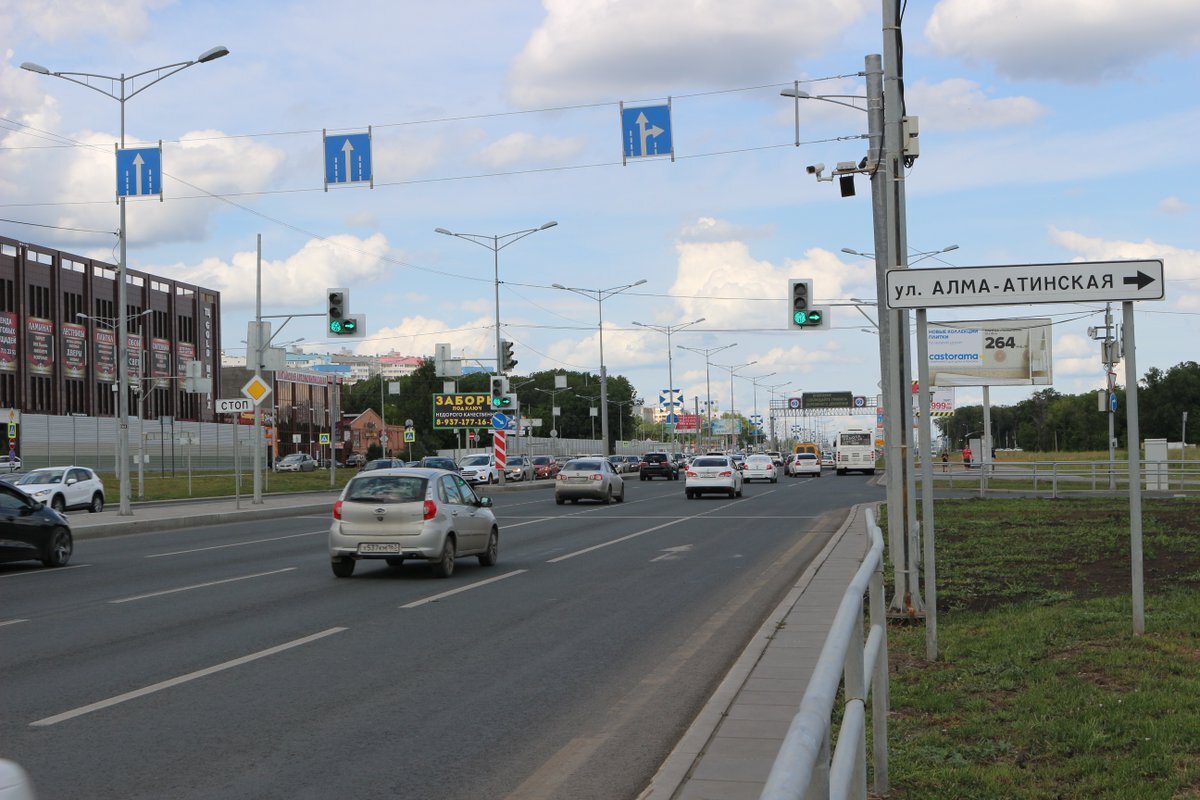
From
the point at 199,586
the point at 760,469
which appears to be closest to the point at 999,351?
the point at 760,469

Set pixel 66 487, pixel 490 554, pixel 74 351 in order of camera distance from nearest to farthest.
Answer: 1. pixel 490 554
2. pixel 66 487
3. pixel 74 351

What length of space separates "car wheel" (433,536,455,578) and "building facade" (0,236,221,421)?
57220 millimetres

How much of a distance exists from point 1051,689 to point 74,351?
87.4 metres

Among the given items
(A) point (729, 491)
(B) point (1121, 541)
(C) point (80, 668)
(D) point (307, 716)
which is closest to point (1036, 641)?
(D) point (307, 716)

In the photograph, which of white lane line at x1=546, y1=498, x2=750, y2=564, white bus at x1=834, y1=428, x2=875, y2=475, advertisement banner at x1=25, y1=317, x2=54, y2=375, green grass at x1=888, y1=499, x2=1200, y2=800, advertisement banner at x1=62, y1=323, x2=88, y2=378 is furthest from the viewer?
advertisement banner at x1=62, y1=323, x2=88, y2=378

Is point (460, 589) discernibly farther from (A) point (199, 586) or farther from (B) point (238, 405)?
(B) point (238, 405)

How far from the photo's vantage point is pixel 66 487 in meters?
41.4

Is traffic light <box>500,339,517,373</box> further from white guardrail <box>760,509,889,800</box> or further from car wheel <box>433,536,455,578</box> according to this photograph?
white guardrail <box>760,509,889,800</box>

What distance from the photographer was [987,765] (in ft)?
21.3

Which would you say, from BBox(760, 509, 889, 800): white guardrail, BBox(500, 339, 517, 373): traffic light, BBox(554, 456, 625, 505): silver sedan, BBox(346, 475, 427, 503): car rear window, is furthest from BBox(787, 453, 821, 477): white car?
BBox(760, 509, 889, 800): white guardrail

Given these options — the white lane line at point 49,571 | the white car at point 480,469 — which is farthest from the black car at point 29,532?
the white car at point 480,469

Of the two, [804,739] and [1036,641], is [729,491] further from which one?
[804,739]

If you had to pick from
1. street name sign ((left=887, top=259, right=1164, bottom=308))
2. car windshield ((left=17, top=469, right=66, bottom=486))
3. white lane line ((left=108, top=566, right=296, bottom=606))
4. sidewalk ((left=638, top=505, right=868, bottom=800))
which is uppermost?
street name sign ((left=887, top=259, right=1164, bottom=308))

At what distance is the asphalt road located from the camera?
279 inches
